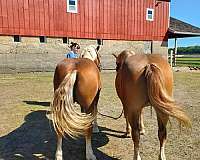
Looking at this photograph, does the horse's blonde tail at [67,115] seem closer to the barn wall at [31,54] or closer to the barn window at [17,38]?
the barn wall at [31,54]

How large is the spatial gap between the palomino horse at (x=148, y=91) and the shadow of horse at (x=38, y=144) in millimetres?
976

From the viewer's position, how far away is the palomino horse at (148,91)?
3.56 m

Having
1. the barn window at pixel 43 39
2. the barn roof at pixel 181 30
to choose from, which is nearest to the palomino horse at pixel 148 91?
the barn window at pixel 43 39

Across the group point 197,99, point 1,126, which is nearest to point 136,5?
point 197,99

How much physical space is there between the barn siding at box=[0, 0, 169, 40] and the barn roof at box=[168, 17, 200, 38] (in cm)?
110

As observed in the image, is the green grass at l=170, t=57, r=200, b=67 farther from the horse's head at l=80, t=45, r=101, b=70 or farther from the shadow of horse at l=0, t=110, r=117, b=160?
the shadow of horse at l=0, t=110, r=117, b=160

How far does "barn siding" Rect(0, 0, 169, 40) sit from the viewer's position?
712 inches

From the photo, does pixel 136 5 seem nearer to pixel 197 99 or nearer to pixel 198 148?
pixel 197 99

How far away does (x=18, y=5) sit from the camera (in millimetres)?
17953

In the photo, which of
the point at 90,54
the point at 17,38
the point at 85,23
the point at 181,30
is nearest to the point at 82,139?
the point at 90,54

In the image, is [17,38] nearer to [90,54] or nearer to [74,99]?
[90,54]

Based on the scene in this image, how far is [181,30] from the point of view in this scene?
2667cm

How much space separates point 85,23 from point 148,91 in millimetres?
17729

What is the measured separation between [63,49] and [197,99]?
12834 millimetres
